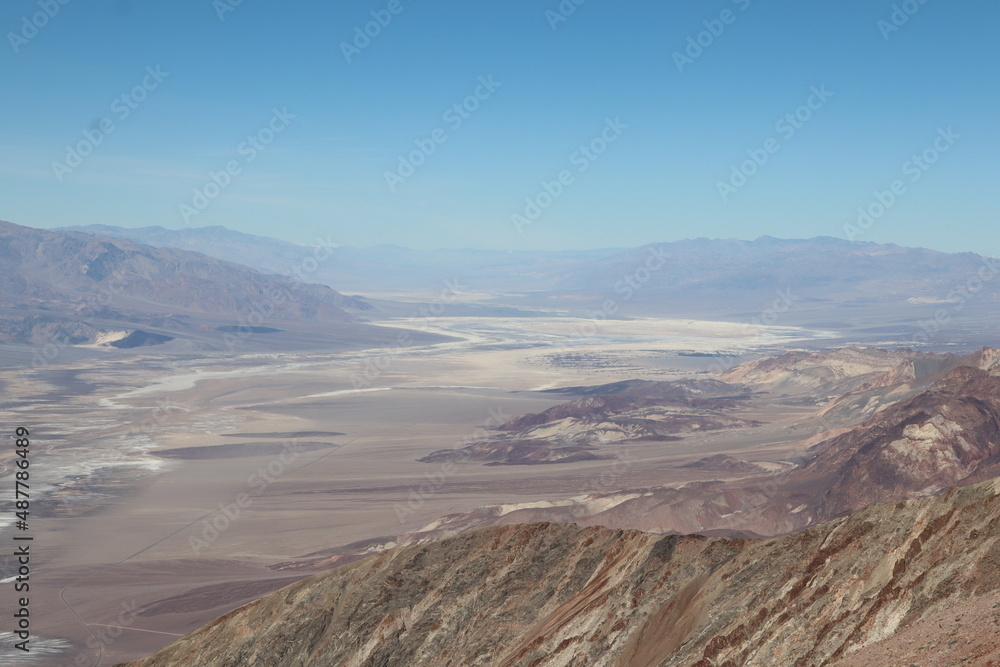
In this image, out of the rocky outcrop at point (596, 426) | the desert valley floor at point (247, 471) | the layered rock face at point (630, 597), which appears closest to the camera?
the layered rock face at point (630, 597)

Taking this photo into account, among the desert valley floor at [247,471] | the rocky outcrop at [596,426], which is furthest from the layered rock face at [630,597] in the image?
the rocky outcrop at [596,426]

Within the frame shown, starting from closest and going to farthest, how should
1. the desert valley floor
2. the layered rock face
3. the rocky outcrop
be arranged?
the layered rock face → the desert valley floor → the rocky outcrop

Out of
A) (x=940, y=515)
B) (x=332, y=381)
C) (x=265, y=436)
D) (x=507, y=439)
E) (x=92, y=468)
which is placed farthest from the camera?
(x=332, y=381)

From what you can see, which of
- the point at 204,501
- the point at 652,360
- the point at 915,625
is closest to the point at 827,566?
the point at 915,625

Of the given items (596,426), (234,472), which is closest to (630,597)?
(234,472)

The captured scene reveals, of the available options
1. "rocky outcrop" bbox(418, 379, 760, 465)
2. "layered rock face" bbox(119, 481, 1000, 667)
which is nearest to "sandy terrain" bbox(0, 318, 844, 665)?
"rocky outcrop" bbox(418, 379, 760, 465)

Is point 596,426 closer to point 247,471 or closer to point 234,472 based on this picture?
point 247,471

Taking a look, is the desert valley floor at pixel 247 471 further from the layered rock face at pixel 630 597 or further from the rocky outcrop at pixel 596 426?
the layered rock face at pixel 630 597

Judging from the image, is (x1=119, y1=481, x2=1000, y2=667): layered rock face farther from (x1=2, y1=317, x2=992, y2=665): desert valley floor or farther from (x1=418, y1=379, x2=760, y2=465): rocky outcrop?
(x1=418, y1=379, x2=760, y2=465): rocky outcrop

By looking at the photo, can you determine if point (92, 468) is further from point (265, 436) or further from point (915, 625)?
point (915, 625)
